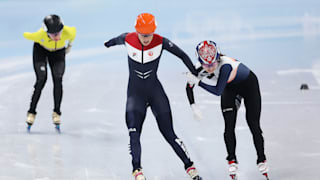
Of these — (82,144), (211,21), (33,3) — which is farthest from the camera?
(33,3)

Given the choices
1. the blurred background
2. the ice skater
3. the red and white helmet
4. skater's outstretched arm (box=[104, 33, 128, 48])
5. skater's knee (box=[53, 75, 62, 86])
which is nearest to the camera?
the red and white helmet

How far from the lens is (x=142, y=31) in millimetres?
5242

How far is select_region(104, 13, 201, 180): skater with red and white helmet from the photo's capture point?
5297 mm


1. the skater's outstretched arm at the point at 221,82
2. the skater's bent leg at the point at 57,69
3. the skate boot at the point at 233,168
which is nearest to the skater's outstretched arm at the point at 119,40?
the skater's outstretched arm at the point at 221,82

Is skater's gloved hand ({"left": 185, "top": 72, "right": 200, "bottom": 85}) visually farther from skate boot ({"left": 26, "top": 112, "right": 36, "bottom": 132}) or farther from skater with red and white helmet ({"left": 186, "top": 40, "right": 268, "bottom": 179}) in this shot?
skate boot ({"left": 26, "top": 112, "right": 36, "bottom": 132})

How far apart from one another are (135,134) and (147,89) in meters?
0.44

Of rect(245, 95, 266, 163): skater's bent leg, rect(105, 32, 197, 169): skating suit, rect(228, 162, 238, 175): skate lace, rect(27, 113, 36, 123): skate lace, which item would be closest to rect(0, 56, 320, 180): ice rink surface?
rect(27, 113, 36, 123): skate lace

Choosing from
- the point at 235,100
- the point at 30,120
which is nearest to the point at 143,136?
the point at 30,120

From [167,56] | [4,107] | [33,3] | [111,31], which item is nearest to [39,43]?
[4,107]

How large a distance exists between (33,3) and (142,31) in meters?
→ 11.7

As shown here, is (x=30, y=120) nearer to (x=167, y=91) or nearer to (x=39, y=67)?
(x=39, y=67)

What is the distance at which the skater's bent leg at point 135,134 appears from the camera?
5.23m

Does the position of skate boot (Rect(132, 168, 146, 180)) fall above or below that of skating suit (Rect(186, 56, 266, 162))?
below

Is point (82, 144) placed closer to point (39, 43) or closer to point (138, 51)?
point (39, 43)
